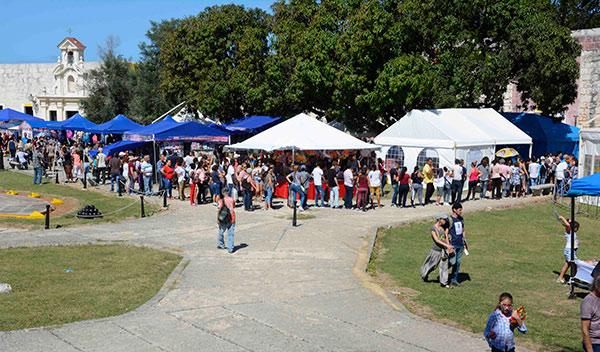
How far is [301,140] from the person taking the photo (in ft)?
71.4

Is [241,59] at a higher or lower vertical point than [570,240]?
higher

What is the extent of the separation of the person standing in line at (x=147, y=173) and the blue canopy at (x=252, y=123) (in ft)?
34.8

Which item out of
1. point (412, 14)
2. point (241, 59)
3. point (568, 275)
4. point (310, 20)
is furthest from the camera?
point (241, 59)

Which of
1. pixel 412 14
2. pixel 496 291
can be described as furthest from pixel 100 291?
pixel 412 14

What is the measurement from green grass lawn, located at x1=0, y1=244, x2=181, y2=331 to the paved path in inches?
17.2

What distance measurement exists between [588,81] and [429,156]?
19654mm

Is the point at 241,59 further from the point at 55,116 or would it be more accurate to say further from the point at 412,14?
the point at 55,116

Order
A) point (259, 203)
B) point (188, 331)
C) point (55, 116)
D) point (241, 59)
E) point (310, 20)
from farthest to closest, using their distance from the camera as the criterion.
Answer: point (55, 116), point (241, 59), point (310, 20), point (259, 203), point (188, 331)

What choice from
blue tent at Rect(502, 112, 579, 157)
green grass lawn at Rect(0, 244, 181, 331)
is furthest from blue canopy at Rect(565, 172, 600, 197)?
blue tent at Rect(502, 112, 579, 157)

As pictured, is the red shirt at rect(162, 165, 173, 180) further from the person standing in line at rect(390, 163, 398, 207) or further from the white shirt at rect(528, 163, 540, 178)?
the white shirt at rect(528, 163, 540, 178)

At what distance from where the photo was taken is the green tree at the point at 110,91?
50.5m

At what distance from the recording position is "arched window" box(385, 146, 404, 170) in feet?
84.4

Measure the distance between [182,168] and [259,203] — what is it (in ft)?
10.6

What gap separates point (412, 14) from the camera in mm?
26891
